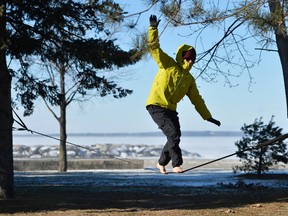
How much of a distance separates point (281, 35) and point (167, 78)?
180 inches

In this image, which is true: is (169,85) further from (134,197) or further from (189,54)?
(134,197)

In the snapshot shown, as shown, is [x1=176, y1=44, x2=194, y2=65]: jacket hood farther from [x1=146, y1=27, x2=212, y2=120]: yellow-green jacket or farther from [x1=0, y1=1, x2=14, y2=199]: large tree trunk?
[x1=0, y1=1, x2=14, y2=199]: large tree trunk

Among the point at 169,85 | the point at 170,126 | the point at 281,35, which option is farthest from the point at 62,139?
the point at 169,85

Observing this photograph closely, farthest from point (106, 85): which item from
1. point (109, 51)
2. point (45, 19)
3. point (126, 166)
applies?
point (126, 166)

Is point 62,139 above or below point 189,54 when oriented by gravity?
above

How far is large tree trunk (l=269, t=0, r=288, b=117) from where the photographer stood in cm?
1122

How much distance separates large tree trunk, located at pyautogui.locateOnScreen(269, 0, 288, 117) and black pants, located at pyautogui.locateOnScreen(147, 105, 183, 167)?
3.57m

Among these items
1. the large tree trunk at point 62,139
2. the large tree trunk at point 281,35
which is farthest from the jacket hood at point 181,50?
the large tree trunk at point 62,139

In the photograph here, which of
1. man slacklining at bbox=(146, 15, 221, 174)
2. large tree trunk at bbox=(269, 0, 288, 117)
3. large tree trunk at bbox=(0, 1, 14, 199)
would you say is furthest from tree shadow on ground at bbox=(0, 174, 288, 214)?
man slacklining at bbox=(146, 15, 221, 174)

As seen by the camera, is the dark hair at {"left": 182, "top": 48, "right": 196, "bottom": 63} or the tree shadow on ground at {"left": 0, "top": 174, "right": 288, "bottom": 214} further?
the tree shadow on ground at {"left": 0, "top": 174, "right": 288, "bottom": 214}

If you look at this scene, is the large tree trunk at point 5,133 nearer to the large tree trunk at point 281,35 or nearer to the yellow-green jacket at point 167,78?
the large tree trunk at point 281,35

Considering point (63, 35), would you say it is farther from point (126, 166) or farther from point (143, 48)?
point (126, 166)

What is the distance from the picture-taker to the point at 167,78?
8180mm

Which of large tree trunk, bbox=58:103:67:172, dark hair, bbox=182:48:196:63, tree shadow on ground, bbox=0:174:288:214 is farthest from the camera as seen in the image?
large tree trunk, bbox=58:103:67:172
